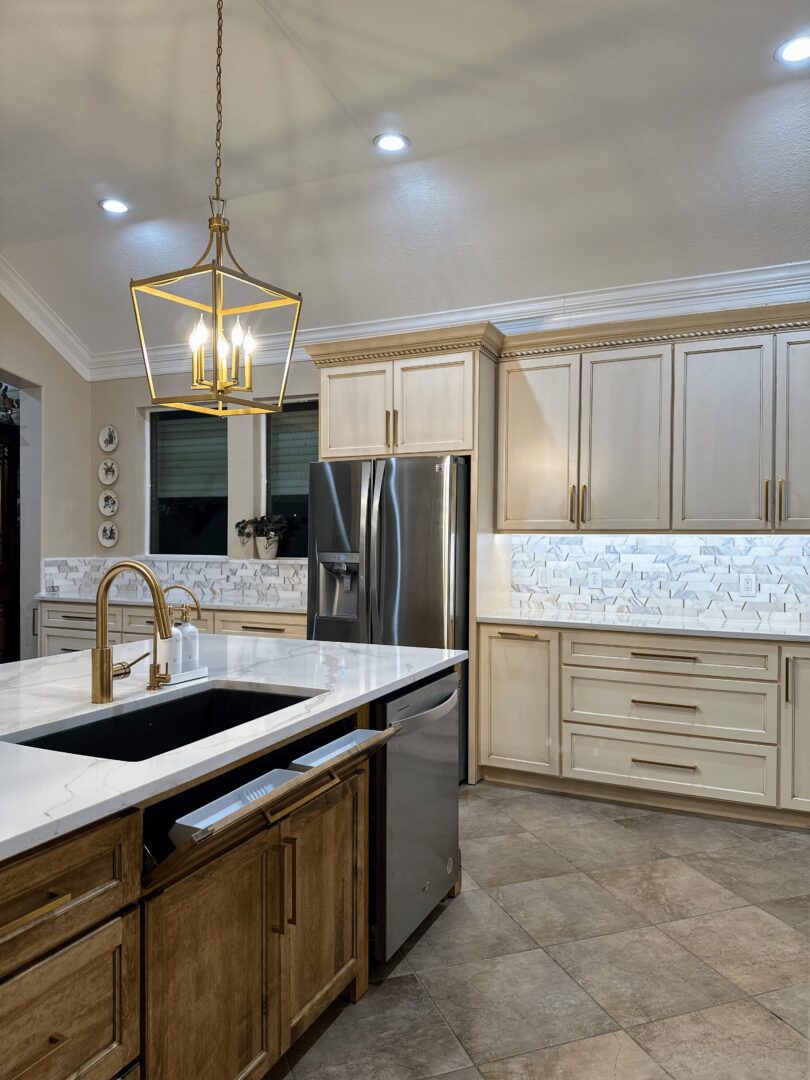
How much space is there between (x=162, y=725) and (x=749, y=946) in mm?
2071

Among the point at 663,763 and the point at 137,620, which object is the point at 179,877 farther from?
the point at 137,620

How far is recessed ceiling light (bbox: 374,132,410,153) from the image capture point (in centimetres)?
358

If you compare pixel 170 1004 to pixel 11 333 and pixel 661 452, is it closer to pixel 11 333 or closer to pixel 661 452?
pixel 661 452

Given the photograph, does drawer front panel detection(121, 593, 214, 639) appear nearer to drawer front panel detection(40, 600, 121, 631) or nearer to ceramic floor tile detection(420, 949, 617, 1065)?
drawer front panel detection(40, 600, 121, 631)

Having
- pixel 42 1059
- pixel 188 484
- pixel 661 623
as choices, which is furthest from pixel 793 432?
pixel 188 484

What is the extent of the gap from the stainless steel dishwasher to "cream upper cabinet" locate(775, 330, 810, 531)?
2093mm

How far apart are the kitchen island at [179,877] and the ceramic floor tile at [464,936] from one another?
0.38 m

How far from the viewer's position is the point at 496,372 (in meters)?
4.41

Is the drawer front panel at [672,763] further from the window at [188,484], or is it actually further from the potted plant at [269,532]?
the window at [188,484]

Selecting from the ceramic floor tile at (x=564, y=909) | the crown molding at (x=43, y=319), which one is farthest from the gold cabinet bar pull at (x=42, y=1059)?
the crown molding at (x=43, y=319)

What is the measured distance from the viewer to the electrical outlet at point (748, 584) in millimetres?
4176

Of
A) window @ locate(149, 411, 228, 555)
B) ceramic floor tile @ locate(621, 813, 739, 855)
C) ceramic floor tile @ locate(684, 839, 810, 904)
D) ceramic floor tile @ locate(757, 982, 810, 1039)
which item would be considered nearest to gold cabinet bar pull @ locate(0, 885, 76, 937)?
ceramic floor tile @ locate(757, 982, 810, 1039)

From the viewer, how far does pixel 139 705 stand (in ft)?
6.39

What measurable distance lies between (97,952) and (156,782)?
11.1 inches
